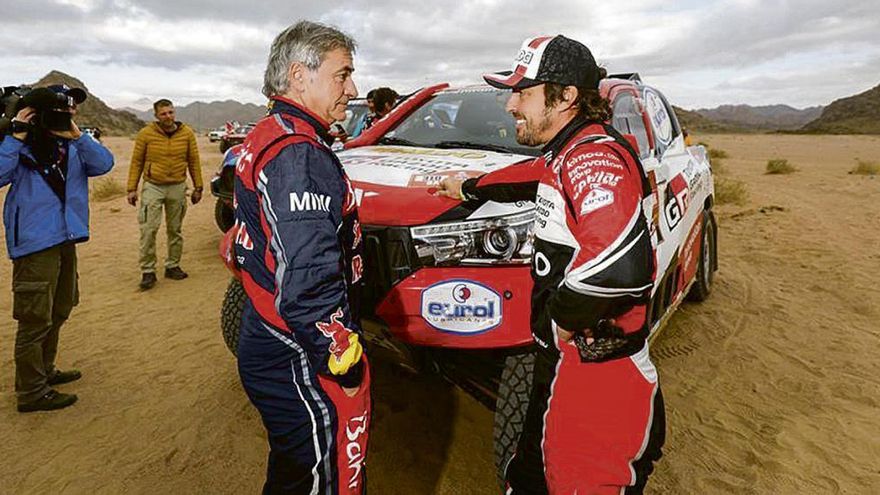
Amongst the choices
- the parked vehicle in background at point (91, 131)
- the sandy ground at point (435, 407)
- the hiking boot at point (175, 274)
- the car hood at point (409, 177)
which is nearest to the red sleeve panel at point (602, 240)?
the car hood at point (409, 177)

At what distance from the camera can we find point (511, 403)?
2133 millimetres

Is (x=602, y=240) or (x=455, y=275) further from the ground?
(x=602, y=240)

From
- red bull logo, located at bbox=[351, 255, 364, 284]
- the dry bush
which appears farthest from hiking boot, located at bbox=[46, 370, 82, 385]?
the dry bush

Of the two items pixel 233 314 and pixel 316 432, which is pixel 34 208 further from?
pixel 316 432

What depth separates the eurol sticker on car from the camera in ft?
7.29

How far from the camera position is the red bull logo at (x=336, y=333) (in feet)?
4.80

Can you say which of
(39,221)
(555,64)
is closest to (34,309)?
(39,221)

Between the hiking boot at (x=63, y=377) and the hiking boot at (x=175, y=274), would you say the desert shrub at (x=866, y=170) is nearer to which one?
the hiking boot at (x=175, y=274)

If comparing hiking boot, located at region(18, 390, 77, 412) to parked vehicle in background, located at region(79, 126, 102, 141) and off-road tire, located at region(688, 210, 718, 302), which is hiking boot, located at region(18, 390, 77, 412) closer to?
parked vehicle in background, located at region(79, 126, 102, 141)

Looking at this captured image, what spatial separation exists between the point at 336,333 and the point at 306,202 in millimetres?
354

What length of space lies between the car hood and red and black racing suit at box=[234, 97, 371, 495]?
2.19 ft

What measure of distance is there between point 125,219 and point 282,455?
30.3 feet

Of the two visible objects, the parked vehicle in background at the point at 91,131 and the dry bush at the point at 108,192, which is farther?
the dry bush at the point at 108,192

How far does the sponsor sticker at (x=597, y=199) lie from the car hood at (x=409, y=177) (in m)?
0.97
